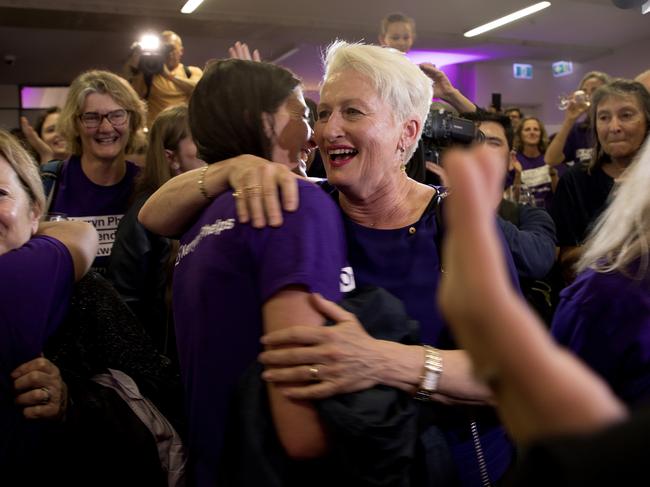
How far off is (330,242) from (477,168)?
21.8 inches

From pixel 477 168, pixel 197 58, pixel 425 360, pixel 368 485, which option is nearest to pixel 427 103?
pixel 425 360

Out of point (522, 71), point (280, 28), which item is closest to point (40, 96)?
point (280, 28)

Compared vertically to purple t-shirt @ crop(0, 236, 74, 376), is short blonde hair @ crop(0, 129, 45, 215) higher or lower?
higher

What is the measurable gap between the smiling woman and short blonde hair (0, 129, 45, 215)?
97 cm

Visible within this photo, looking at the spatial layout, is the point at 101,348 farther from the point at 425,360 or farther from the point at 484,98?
the point at 484,98

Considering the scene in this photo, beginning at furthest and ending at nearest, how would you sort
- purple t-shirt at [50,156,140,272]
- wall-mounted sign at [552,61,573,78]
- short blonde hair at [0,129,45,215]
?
wall-mounted sign at [552,61,573,78] → purple t-shirt at [50,156,140,272] → short blonde hair at [0,129,45,215]

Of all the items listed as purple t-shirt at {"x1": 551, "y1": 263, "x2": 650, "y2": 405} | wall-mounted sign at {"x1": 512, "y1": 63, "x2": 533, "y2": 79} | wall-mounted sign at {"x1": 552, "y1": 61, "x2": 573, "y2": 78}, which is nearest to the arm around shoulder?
purple t-shirt at {"x1": 551, "y1": 263, "x2": 650, "y2": 405}

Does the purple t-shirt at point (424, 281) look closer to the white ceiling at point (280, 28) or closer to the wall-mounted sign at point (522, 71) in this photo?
the white ceiling at point (280, 28)

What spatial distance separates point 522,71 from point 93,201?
11.7 meters

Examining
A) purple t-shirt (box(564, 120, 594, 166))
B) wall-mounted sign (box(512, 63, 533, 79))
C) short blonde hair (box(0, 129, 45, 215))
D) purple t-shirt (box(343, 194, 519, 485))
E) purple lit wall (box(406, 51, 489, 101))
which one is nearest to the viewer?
purple t-shirt (box(343, 194, 519, 485))

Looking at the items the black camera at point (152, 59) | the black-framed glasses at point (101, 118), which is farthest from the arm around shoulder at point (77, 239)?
the black camera at point (152, 59)

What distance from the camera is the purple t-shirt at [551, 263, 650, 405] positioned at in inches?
A: 35.5

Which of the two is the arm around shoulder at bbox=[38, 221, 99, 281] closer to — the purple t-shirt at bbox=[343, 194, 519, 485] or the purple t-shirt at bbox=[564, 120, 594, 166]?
the purple t-shirt at bbox=[343, 194, 519, 485]

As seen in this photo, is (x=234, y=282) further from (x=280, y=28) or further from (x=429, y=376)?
(x=280, y=28)
